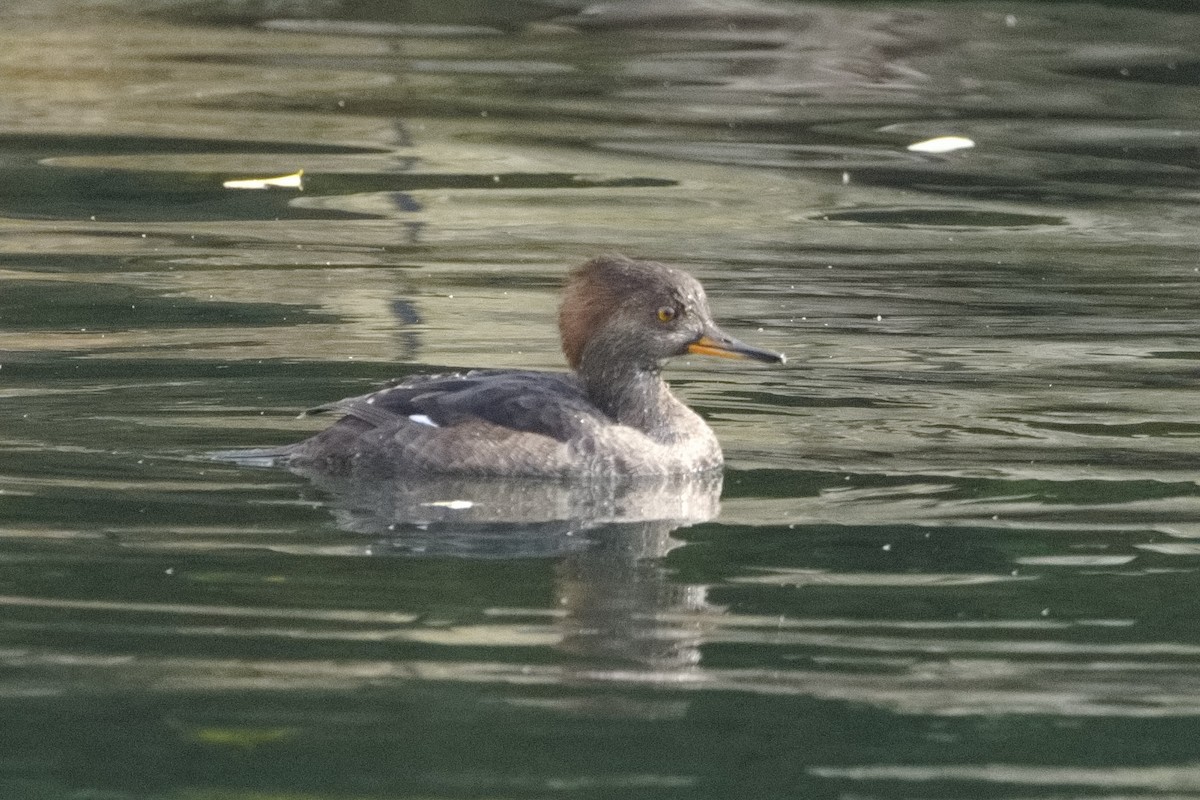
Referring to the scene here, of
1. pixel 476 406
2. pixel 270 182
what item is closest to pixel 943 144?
pixel 270 182

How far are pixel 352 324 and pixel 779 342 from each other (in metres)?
1.95

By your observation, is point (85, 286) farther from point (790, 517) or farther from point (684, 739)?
point (684, 739)

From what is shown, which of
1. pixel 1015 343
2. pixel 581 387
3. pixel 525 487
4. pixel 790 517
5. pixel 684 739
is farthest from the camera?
pixel 1015 343

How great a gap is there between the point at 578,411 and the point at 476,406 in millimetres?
373

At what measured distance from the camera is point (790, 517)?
7676 mm

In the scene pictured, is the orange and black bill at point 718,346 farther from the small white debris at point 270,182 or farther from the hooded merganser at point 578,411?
the small white debris at point 270,182

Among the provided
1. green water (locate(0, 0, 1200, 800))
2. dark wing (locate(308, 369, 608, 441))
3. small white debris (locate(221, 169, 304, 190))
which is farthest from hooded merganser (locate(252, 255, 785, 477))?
small white debris (locate(221, 169, 304, 190))

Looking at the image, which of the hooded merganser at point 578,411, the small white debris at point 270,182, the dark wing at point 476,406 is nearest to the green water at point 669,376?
the small white debris at point 270,182

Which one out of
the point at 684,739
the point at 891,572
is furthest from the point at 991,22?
the point at 684,739

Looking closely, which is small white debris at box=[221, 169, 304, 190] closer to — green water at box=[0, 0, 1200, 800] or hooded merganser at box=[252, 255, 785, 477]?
green water at box=[0, 0, 1200, 800]

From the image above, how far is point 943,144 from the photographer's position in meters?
15.8

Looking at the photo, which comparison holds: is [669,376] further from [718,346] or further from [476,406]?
[476,406]

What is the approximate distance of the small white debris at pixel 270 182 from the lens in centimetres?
1412

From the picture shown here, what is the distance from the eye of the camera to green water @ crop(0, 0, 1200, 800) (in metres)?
5.48
